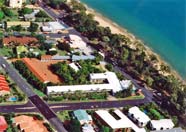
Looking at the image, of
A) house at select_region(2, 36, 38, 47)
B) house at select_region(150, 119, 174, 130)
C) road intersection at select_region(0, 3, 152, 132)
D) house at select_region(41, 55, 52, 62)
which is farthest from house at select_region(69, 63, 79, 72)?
house at select_region(150, 119, 174, 130)

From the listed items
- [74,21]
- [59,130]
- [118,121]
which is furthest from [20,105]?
[74,21]


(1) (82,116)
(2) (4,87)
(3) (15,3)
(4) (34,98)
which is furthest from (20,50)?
(3) (15,3)

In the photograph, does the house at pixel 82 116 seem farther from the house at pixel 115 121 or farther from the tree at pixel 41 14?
the tree at pixel 41 14

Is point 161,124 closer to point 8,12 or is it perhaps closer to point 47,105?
point 47,105

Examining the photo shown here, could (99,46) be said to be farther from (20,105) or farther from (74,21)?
(20,105)

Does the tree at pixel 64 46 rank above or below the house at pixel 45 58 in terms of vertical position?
above

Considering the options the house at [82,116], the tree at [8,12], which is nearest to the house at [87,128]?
the house at [82,116]
